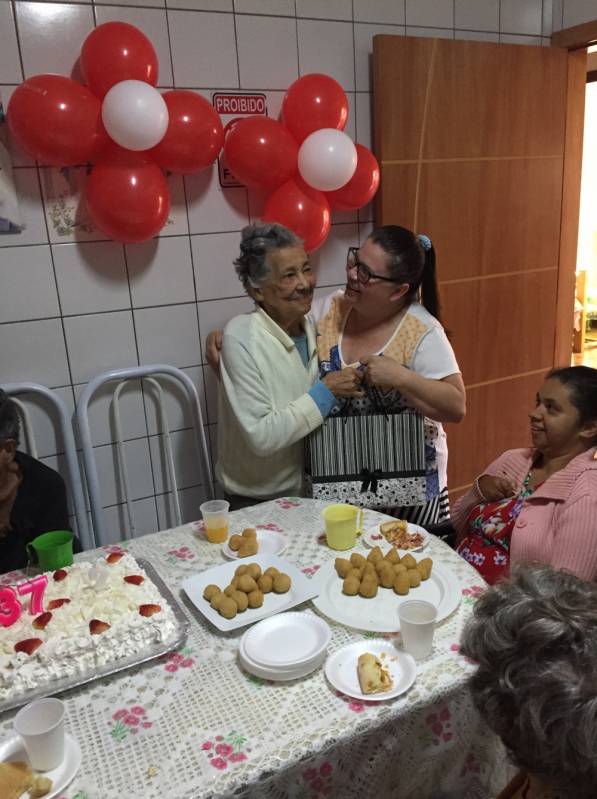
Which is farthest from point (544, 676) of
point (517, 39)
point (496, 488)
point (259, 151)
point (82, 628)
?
point (517, 39)

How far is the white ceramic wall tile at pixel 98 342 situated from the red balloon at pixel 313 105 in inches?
38.6

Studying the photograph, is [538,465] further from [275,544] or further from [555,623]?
[555,623]

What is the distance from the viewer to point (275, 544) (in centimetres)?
159

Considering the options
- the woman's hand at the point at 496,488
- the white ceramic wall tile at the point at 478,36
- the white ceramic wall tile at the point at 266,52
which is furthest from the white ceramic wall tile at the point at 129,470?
the white ceramic wall tile at the point at 478,36

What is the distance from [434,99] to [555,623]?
8.11 ft

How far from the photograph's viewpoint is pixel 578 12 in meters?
2.91

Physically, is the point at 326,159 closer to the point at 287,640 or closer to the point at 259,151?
the point at 259,151

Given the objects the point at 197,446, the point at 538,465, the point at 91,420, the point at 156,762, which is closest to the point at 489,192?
the point at 538,465

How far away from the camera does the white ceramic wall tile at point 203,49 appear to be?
2.27 m

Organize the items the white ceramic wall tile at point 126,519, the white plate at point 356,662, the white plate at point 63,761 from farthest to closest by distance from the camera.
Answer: the white ceramic wall tile at point 126,519, the white plate at point 356,662, the white plate at point 63,761

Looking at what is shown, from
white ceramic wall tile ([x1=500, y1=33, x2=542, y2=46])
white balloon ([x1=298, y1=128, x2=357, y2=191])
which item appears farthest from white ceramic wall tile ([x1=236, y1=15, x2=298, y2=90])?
white ceramic wall tile ([x1=500, y1=33, x2=542, y2=46])

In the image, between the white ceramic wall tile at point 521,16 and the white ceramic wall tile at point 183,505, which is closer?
the white ceramic wall tile at point 183,505

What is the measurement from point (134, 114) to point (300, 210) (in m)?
0.69

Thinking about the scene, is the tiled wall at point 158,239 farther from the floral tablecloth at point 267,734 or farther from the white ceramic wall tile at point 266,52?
the floral tablecloth at point 267,734
